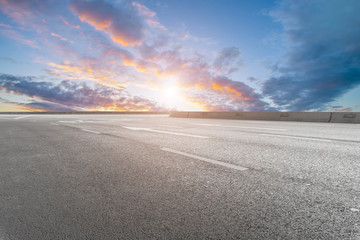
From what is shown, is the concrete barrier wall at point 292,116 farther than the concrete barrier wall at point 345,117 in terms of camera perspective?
Yes

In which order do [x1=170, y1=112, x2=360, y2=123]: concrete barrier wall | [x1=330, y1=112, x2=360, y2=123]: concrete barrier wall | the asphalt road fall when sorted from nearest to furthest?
the asphalt road, [x1=330, y1=112, x2=360, y2=123]: concrete barrier wall, [x1=170, y1=112, x2=360, y2=123]: concrete barrier wall

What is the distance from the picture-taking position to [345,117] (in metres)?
15.2

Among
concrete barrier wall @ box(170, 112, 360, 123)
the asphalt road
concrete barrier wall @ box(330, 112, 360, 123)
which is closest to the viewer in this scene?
the asphalt road

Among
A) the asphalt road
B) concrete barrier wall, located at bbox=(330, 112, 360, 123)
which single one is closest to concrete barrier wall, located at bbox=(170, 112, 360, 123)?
concrete barrier wall, located at bbox=(330, 112, 360, 123)

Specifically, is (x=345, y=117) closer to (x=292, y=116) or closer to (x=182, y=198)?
(x=292, y=116)

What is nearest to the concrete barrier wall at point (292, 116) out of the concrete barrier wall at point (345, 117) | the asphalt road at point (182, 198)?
the concrete barrier wall at point (345, 117)

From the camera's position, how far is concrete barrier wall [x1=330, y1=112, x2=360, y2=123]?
14852 mm

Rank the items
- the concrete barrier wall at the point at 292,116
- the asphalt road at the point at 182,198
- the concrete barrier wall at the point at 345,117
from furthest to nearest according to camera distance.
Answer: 1. the concrete barrier wall at the point at 292,116
2. the concrete barrier wall at the point at 345,117
3. the asphalt road at the point at 182,198

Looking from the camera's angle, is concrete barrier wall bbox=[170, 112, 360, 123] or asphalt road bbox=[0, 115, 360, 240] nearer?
asphalt road bbox=[0, 115, 360, 240]

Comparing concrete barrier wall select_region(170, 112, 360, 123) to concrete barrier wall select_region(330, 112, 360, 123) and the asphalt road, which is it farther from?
the asphalt road

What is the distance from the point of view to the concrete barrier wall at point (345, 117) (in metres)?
14.9

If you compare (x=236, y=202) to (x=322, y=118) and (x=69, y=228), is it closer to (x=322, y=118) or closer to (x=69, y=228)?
(x=69, y=228)

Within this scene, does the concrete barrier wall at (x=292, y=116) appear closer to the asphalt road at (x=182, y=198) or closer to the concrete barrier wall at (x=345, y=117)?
the concrete barrier wall at (x=345, y=117)

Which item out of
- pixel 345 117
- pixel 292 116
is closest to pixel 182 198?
pixel 345 117
